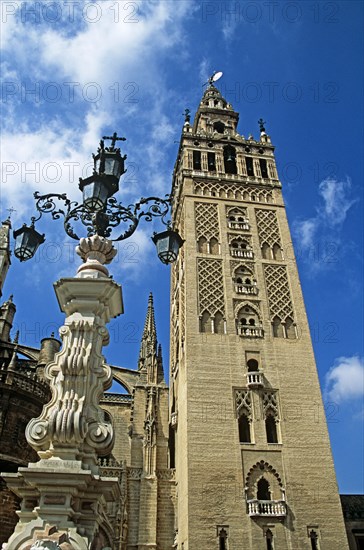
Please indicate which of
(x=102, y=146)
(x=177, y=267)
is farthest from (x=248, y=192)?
(x=102, y=146)

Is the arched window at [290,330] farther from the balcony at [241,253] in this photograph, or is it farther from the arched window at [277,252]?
the balcony at [241,253]

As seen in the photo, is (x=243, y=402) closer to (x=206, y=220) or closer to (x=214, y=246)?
(x=214, y=246)

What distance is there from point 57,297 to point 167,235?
6.69ft

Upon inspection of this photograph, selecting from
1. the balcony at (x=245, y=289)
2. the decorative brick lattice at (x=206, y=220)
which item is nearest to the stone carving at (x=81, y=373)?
the balcony at (x=245, y=289)

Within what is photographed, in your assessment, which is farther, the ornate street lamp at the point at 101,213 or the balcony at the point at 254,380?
the balcony at the point at 254,380

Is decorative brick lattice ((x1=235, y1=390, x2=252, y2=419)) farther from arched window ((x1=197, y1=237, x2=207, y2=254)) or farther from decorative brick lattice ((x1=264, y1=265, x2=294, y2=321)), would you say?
arched window ((x1=197, y1=237, x2=207, y2=254))

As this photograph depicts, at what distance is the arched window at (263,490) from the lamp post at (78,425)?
42.8ft

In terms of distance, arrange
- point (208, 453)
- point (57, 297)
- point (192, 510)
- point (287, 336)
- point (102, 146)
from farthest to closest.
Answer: point (287, 336), point (208, 453), point (192, 510), point (102, 146), point (57, 297)

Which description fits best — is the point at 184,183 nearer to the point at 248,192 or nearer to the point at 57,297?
the point at 248,192

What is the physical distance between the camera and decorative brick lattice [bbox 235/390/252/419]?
18.4 m

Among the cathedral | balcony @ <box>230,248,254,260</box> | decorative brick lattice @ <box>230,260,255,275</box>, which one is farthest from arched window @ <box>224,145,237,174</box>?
decorative brick lattice @ <box>230,260,255,275</box>

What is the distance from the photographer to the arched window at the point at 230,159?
27844mm

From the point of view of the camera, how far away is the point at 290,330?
21.1 meters

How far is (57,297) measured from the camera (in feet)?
18.8
